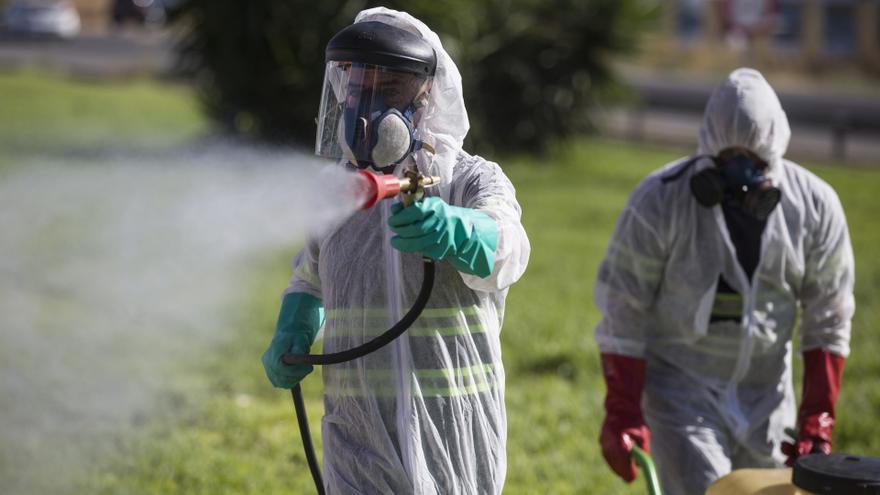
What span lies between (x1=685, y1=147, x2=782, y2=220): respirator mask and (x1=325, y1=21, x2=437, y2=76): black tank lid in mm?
1398

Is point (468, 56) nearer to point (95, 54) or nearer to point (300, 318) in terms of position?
point (300, 318)

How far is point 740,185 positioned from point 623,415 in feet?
2.70

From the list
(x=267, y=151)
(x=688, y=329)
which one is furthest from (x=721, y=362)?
(x=267, y=151)

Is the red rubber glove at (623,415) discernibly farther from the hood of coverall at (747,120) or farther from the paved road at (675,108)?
the paved road at (675,108)

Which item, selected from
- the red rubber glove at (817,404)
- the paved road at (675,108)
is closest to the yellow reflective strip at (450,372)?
the red rubber glove at (817,404)

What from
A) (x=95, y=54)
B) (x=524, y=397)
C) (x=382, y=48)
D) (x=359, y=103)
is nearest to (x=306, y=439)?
(x=359, y=103)

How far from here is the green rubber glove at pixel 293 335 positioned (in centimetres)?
317

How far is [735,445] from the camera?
4023 mm

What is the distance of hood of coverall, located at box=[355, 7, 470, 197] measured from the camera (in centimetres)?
286

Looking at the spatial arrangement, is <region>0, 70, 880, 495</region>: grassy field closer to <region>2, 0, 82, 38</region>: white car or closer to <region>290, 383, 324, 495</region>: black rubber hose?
<region>290, 383, 324, 495</region>: black rubber hose

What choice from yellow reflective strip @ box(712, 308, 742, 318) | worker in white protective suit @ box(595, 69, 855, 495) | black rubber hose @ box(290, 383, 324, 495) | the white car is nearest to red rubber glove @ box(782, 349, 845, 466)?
worker in white protective suit @ box(595, 69, 855, 495)

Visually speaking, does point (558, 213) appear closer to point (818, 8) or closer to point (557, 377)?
point (557, 377)

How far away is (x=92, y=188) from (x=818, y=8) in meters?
25.8

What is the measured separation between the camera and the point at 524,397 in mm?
6910
